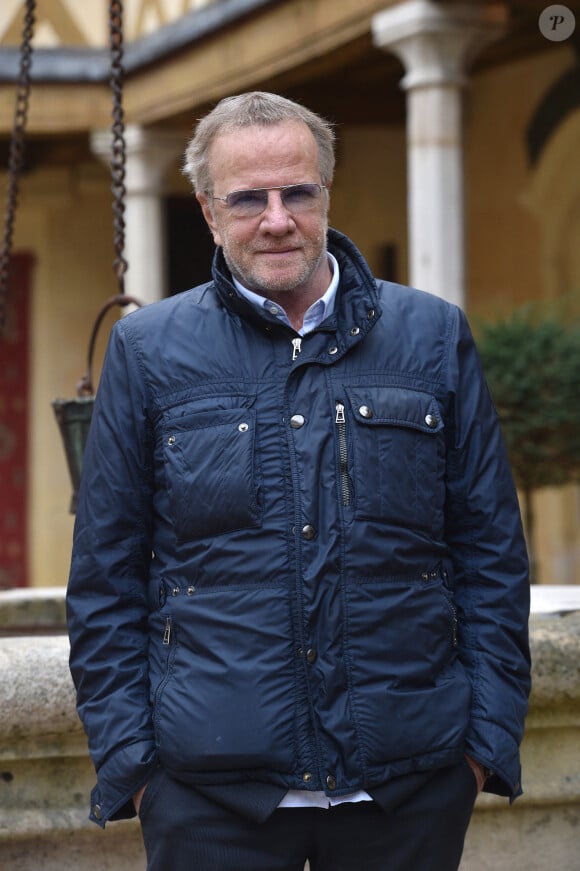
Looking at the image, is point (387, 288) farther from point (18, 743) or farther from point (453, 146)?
point (453, 146)

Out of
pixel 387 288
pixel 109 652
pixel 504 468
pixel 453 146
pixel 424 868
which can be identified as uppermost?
pixel 453 146

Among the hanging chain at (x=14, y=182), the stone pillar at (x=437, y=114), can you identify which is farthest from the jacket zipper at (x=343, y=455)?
the stone pillar at (x=437, y=114)

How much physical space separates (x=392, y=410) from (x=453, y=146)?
459 cm

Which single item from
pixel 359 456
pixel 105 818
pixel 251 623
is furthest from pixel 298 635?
pixel 105 818

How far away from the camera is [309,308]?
2010 millimetres

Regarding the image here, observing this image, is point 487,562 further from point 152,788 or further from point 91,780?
point 91,780

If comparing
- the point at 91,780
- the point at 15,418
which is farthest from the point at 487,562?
the point at 15,418

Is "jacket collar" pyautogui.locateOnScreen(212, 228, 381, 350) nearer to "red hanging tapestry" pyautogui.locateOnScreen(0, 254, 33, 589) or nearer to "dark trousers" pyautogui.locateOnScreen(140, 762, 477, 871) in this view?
"dark trousers" pyautogui.locateOnScreen(140, 762, 477, 871)

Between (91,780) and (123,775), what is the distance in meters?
0.66

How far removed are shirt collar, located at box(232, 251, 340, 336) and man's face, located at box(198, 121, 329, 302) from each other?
0.02m

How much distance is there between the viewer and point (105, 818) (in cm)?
194

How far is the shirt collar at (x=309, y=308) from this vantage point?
6.48ft

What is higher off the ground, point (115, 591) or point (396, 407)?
point (396, 407)

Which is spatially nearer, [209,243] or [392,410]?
[392,410]
